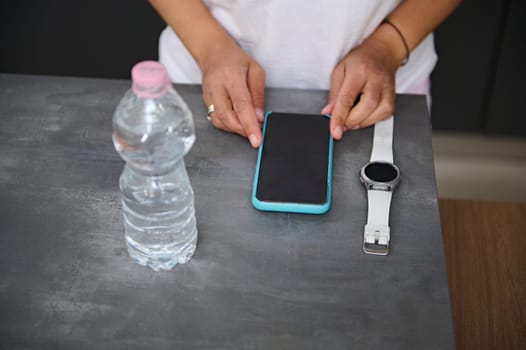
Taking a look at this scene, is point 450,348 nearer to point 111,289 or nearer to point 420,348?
point 420,348

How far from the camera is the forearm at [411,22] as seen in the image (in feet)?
3.88

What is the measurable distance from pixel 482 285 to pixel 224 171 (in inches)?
20.7

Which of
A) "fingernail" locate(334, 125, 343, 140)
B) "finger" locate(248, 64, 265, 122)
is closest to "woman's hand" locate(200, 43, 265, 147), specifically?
"finger" locate(248, 64, 265, 122)

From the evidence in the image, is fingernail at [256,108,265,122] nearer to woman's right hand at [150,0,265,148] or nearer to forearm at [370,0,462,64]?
woman's right hand at [150,0,265,148]

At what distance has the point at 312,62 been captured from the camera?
4.01ft

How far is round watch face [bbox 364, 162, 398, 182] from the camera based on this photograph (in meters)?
0.89

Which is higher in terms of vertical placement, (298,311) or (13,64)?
(298,311)

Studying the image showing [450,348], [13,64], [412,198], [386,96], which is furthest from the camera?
[13,64]

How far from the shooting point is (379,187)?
34.4 inches

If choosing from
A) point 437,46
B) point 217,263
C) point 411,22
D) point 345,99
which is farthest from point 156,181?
point 437,46

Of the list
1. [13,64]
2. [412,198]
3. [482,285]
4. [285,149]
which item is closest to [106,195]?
[285,149]

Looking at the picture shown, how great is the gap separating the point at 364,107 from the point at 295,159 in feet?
0.53

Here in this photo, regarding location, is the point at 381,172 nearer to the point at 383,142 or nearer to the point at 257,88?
the point at 383,142

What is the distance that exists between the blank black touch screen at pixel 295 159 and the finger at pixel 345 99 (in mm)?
18
